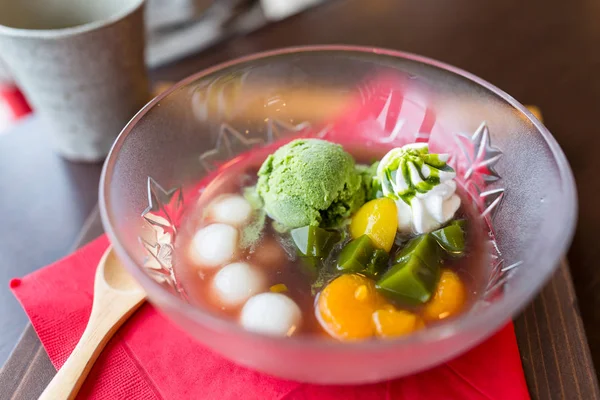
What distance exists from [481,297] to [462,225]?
6.5 inches

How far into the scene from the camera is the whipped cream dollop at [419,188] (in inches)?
36.3

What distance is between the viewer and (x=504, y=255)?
870mm

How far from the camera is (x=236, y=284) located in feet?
2.85

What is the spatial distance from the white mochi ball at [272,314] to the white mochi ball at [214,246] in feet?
0.37

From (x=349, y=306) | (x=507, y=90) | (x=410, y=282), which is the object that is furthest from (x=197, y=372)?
(x=507, y=90)

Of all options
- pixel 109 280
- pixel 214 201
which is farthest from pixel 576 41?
pixel 109 280

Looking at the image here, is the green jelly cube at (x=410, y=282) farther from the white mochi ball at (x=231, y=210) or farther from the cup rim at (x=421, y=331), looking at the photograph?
the white mochi ball at (x=231, y=210)

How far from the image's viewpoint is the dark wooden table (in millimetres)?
854

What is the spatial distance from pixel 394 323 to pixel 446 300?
11 centimetres

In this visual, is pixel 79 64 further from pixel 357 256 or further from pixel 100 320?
pixel 357 256

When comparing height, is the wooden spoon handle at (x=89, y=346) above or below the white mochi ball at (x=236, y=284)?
above

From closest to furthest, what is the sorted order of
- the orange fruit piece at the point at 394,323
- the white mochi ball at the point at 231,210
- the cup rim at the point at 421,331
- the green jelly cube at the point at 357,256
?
the cup rim at the point at 421,331, the orange fruit piece at the point at 394,323, the green jelly cube at the point at 357,256, the white mochi ball at the point at 231,210

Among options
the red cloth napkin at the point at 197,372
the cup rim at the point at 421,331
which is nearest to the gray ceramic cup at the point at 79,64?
the cup rim at the point at 421,331

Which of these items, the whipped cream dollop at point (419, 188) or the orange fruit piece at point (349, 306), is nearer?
the orange fruit piece at point (349, 306)
